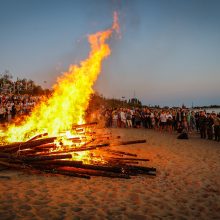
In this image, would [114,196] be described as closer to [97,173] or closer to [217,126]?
[97,173]

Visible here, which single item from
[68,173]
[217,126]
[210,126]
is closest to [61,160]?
[68,173]

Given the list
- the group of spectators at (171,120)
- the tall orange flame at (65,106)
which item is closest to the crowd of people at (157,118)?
the group of spectators at (171,120)

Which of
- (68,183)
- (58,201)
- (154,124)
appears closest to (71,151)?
(68,183)

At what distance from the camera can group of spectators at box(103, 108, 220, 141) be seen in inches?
839

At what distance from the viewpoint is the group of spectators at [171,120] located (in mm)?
21312

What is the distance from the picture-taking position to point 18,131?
40.1 ft

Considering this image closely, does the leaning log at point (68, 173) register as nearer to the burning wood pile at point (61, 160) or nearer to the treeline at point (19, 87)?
the burning wood pile at point (61, 160)

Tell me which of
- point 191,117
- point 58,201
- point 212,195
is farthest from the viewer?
point 191,117

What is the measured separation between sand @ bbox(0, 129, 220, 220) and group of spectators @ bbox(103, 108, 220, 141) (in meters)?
11.3

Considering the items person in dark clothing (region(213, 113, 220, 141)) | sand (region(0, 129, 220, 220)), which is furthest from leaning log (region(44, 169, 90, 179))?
person in dark clothing (region(213, 113, 220, 141))

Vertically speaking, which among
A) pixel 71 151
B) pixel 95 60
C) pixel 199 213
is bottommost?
pixel 199 213

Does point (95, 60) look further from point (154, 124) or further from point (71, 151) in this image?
point (154, 124)

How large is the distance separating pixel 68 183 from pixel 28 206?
6.65 feet

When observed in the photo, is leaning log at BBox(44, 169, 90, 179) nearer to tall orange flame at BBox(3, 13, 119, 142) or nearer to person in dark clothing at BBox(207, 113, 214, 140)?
tall orange flame at BBox(3, 13, 119, 142)
